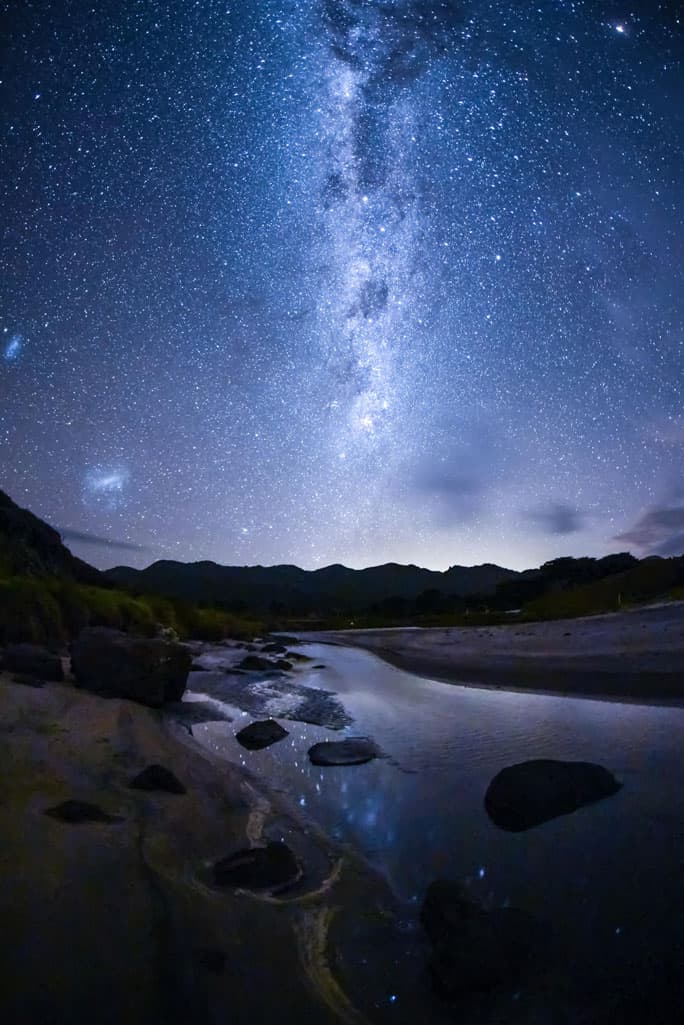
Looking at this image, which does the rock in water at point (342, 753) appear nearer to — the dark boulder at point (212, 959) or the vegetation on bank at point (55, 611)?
the dark boulder at point (212, 959)

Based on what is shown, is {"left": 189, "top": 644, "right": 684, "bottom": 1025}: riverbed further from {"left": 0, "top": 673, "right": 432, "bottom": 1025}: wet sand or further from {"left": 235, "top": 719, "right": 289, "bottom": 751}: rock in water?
{"left": 0, "top": 673, "right": 432, "bottom": 1025}: wet sand

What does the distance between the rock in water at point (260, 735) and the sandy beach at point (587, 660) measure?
20.5 ft

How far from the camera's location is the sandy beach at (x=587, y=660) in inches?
411

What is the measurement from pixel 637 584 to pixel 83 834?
4429 centimetres

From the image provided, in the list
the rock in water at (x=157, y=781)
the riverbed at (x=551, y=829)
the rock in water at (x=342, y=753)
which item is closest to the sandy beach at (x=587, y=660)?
the riverbed at (x=551, y=829)

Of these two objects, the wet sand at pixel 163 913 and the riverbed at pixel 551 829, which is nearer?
the wet sand at pixel 163 913

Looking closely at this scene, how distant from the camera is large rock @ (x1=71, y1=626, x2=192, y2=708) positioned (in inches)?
293

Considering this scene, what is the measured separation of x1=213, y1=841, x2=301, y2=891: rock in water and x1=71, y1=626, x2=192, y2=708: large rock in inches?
194

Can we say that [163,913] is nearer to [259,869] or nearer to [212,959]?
[212,959]

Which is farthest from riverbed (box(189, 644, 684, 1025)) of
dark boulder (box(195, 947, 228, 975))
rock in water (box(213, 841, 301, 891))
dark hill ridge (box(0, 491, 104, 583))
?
dark hill ridge (box(0, 491, 104, 583))

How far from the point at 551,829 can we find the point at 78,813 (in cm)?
318

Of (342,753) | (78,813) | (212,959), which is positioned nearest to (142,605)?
(342,753)

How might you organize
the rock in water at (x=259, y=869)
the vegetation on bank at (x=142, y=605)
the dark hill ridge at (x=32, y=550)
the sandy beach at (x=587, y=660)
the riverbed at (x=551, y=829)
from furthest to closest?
the dark hill ridge at (x=32, y=550)
the vegetation on bank at (x=142, y=605)
the sandy beach at (x=587, y=660)
the rock in water at (x=259, y=869)
the riverbed at (x=551, y=829)

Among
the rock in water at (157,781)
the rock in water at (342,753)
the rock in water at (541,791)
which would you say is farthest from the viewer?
the rock in water at (342,753)
